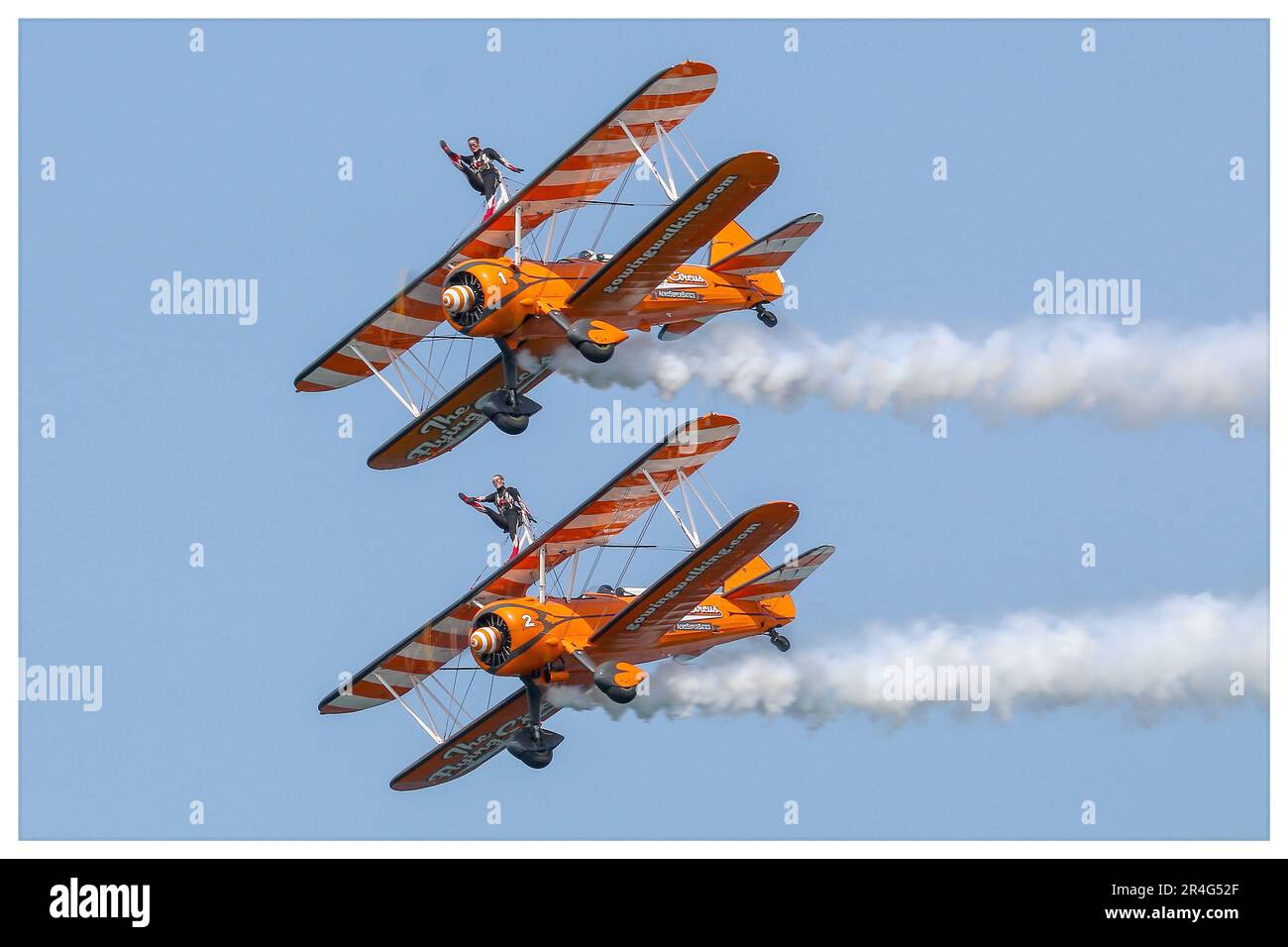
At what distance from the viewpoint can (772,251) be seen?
54250mm

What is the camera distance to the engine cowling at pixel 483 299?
50500 millimetres

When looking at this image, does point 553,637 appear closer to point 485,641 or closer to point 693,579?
point 485,641

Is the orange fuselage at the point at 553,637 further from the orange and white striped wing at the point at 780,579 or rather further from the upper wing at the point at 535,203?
the upper wing at the point at 535,203

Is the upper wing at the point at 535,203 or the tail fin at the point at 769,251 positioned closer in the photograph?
the upper wing at the point at 535,203

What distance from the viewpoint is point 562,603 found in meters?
50.3

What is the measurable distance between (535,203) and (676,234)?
3.04 metres

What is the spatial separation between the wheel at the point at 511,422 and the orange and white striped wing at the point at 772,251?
436cm

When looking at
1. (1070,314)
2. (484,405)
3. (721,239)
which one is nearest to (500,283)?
(484,405)

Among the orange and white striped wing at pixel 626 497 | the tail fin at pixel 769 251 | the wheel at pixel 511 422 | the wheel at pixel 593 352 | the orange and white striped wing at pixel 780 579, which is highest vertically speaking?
the tail fin at pixel 769 251

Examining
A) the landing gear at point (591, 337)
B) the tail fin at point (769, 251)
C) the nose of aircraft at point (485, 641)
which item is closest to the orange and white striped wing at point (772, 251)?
the tail fin at point (769, 251)

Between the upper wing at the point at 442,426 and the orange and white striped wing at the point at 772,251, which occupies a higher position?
the orange and white striped wing at the point at 772,251

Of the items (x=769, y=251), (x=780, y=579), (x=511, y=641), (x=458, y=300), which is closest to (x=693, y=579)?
(x=511, y=641)
